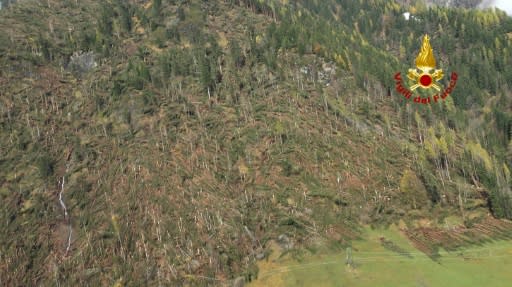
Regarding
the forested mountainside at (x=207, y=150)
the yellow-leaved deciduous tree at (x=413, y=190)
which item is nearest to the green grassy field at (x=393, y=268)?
the forested mountainside at (x=207, y=150)

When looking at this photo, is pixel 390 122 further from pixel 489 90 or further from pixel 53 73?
pixel 53 73

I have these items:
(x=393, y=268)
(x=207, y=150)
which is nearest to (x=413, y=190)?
(x=393, y=268)

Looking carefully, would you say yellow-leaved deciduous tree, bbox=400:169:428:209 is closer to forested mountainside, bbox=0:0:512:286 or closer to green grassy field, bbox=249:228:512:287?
forested mountainside, bbox=0:0:512:286

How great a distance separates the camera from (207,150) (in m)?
127

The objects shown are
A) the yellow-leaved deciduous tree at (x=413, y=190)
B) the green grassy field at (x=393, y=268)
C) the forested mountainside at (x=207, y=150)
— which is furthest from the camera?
the yellow-leaved deciduous tree at (x=413, y=190)

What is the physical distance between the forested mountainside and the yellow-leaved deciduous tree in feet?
1.17

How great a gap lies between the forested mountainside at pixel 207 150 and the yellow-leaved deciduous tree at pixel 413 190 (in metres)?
0.36

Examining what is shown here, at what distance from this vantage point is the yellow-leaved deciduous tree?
355ft

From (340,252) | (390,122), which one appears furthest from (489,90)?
(340,252)

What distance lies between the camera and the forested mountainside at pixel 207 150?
100812 millimetres

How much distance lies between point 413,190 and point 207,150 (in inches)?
2197

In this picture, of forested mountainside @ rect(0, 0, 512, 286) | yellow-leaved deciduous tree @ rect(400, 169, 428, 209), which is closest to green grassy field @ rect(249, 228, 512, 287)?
forested mountainside @ rect(0, 0, 512, 286)

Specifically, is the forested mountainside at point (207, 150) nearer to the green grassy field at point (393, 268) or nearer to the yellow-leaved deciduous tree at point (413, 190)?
the yellow-leaved deciduous tree at point (413, 190)

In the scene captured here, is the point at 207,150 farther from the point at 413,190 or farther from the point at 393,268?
the point at 393,268
